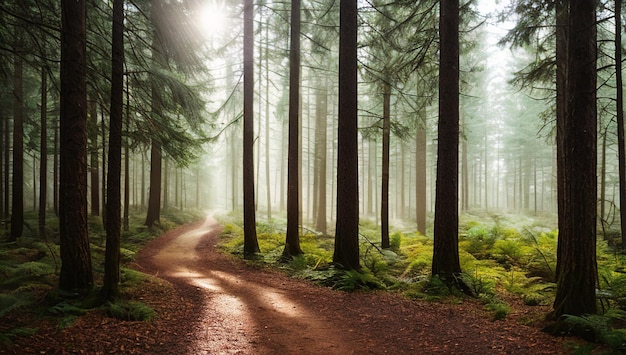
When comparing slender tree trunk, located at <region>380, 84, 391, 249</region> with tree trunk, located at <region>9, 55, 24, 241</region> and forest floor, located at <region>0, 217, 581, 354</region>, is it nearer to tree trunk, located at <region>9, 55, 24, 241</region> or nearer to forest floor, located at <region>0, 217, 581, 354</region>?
forest floor, located at <region>0, 217, 581, 354</region>

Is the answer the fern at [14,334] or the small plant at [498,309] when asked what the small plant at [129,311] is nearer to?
the fern at [14,334]

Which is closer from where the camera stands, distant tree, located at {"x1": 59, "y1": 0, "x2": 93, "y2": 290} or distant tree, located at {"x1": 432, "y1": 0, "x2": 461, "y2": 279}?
distant tree, located at {"x1": 59, "y1": 0, "x2": 93, "y2": 290}

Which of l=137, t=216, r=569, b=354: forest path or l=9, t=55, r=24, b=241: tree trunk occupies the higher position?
l=9, t=55, r=24, b=241: tree trunk

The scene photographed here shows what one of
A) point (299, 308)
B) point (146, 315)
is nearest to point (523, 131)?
point (299, 308)

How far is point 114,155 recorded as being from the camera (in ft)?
20.9

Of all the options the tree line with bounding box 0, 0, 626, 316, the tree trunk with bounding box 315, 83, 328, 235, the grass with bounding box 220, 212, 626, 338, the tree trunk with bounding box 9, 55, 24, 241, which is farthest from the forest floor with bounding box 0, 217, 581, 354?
the tree trunk with bounding box 315, 83, 328, 235

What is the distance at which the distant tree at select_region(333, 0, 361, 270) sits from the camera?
8.86m

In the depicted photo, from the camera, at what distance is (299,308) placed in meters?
6.90

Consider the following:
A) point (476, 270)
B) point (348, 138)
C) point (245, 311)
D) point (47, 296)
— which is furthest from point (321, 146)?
point (47, 296)

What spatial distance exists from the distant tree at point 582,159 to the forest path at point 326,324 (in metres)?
0.93

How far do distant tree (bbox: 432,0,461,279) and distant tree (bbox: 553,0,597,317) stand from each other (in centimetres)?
283

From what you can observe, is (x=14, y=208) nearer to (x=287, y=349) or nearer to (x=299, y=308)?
(x=299, y=308)

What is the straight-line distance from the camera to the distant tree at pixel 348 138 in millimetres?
8859

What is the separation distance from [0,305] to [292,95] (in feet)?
30.9
